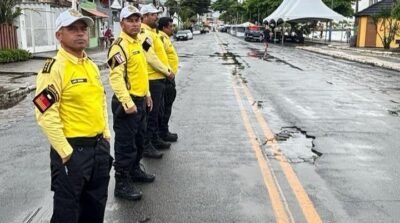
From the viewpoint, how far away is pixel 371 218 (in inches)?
184

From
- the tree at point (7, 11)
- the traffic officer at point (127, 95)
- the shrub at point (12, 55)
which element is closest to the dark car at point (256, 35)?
the tree at point (7, 11)

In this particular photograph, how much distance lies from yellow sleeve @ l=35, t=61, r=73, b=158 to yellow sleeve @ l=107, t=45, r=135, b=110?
59.6 inches

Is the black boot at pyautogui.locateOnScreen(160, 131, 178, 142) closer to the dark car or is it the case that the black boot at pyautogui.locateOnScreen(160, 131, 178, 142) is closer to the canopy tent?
the canopy tent

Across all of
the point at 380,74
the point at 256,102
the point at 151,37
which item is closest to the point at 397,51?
the point at 380,74

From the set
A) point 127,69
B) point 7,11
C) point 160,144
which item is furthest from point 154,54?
point 7,11

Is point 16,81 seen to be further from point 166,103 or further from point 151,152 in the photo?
point 151,152

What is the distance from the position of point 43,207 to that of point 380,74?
16947mm

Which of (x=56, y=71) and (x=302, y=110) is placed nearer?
(x=56, y=71)

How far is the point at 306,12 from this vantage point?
4919cm

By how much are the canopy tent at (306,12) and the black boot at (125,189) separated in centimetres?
4445

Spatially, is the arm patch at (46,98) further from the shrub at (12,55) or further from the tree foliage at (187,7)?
the tree foliage at (187,7)

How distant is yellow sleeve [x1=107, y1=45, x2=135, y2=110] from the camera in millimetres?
4816

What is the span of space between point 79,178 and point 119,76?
63.3 inches

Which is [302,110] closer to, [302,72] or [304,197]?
[304,197]
